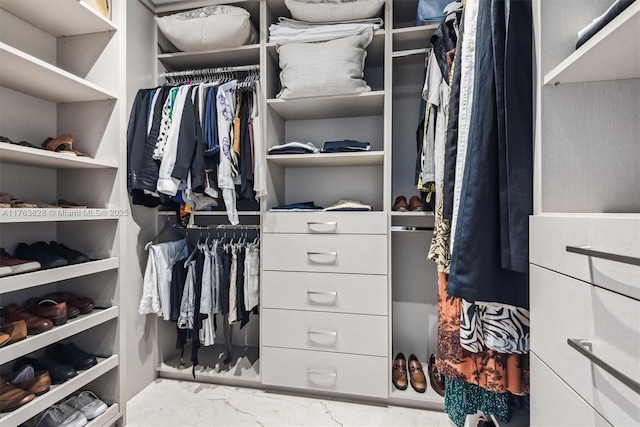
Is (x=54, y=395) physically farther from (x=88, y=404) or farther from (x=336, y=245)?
(x=336, y=245)

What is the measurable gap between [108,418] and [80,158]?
108cm

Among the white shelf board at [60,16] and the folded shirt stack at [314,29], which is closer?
the white shelf board at [60,16]

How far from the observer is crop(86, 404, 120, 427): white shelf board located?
4.05 feet

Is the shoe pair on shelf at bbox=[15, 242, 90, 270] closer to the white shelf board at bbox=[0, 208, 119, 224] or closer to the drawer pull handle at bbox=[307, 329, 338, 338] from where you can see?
the white shelf board at bbox=[0, 208, 119, 224]

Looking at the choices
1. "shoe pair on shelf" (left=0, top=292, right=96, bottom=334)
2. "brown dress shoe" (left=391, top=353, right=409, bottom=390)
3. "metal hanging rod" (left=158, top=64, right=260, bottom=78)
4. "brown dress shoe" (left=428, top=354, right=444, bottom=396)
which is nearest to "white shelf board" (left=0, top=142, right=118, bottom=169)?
"shoe pair on shelf" (left=0, top=292, right=96, bottom=334)

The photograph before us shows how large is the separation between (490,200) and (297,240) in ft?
3.21

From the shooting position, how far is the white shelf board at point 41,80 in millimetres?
988

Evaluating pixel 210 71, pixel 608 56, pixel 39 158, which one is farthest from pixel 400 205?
pixel 39 158

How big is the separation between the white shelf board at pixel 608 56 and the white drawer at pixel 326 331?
1179 millimetres

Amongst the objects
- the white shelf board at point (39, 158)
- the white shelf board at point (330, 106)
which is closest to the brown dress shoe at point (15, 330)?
the white shelf board at point (39, 158)

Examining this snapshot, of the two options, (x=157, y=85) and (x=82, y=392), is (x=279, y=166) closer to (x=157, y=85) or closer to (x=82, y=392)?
(x=157, y=85)

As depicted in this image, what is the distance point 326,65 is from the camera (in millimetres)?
1488

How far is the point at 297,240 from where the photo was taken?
1563mm

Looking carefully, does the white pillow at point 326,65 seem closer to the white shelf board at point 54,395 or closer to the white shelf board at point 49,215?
the white shelf board at point 49,215
